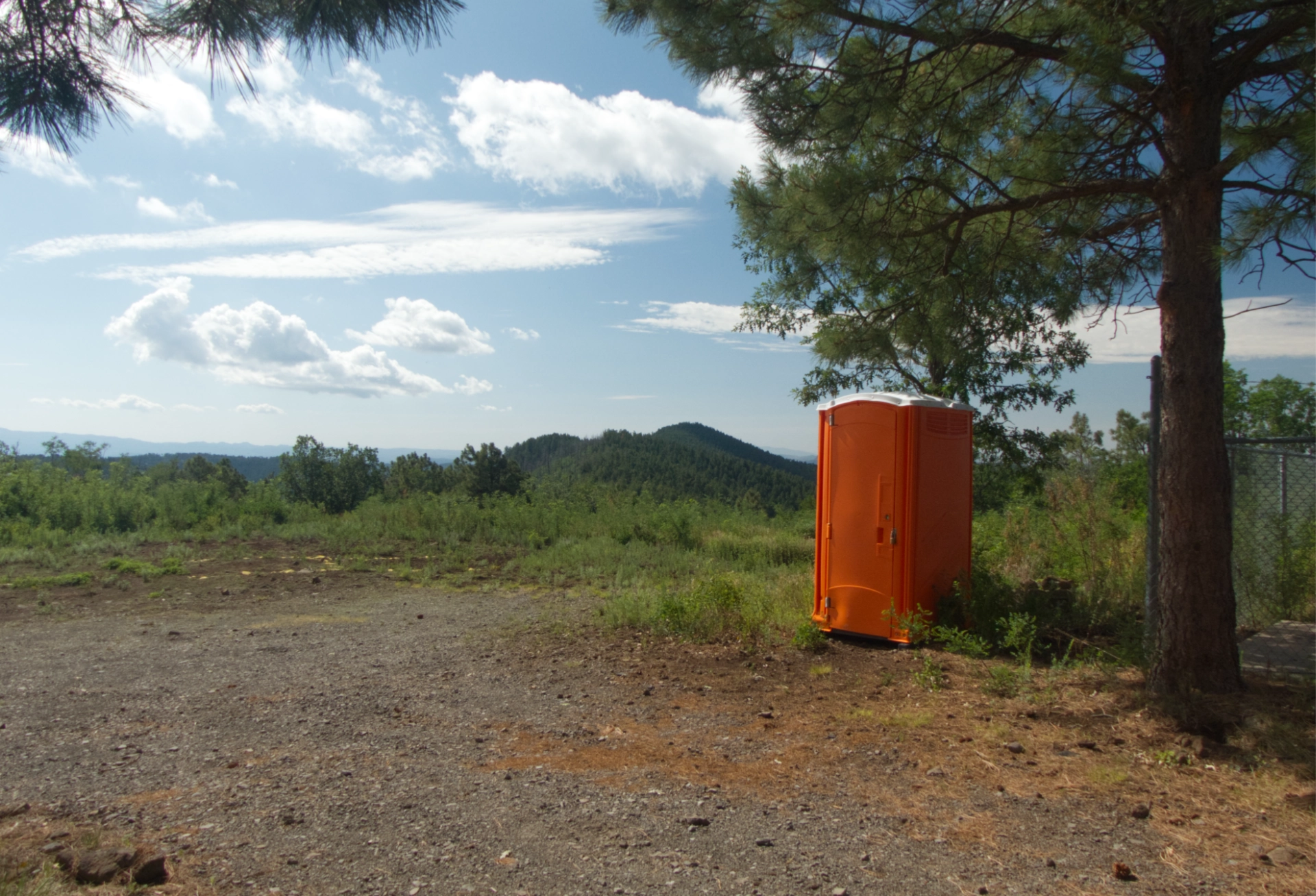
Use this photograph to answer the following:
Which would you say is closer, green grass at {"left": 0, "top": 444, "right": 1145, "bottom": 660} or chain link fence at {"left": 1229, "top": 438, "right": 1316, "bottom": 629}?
chain link fence at {"left": 1229, "top": 438, "right": 1316, "bottom": 629}

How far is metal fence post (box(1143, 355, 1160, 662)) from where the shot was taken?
15.8ft

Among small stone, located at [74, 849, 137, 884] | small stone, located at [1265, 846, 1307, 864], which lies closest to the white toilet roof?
small stone, located at [1265, 846, 1307, 864]

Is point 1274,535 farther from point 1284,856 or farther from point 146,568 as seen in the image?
point 146,568

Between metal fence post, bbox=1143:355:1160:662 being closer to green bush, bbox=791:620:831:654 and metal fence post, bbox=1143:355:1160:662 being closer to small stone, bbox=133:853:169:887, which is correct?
green bush, bbox=791:620:831:654

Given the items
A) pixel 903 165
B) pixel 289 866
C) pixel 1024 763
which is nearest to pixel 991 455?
pixel 903 165

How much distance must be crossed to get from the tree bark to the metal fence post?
186mm

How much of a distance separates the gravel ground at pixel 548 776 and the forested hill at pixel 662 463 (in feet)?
116

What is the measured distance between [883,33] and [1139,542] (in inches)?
237

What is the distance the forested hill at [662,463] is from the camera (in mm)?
49250

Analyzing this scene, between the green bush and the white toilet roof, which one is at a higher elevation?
the white toilet roof

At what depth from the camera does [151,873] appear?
8.21 feet

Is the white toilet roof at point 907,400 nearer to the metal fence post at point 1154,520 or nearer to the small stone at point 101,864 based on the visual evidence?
the metal fence post at point 1154,520

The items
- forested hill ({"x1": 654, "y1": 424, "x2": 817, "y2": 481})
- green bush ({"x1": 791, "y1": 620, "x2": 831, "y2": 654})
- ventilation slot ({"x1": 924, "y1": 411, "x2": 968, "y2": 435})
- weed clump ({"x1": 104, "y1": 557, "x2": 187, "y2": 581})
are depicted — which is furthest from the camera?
forested hill ({"x1": 654, "y1": 424, "x2": 817, "y2": 481})

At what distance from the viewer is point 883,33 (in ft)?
17.1
